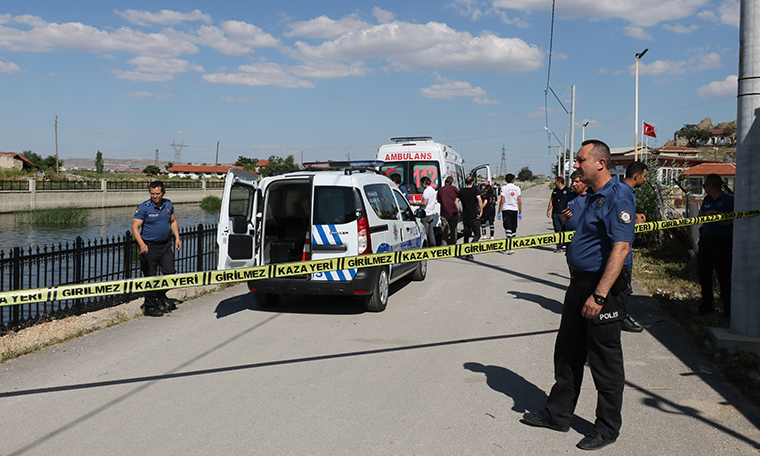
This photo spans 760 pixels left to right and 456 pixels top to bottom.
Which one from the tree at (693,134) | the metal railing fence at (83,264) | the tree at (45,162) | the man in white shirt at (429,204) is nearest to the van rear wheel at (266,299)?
the metal railing fence at (83,264)

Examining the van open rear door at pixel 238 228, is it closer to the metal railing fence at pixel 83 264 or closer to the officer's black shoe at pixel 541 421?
the metal railing fence at pixel 83 264

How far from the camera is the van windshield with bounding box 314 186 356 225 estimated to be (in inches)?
283

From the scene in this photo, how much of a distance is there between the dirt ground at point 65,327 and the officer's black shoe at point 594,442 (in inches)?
216

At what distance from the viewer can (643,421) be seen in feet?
13.0

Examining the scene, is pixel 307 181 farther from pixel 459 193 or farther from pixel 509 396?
pixel 459 193

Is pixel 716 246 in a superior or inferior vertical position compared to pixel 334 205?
inferior

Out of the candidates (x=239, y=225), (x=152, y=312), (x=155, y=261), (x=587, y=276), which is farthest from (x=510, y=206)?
(x=587, y=276)

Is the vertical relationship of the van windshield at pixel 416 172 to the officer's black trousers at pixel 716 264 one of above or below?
above

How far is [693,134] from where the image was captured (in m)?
106

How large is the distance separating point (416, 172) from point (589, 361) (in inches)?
460

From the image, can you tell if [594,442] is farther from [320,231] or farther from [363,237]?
[320,231]

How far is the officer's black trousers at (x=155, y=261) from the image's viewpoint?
24.5 feet

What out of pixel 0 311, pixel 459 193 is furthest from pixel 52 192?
pixel 0 311

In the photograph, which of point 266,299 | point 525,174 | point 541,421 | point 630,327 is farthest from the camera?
point 525,174
